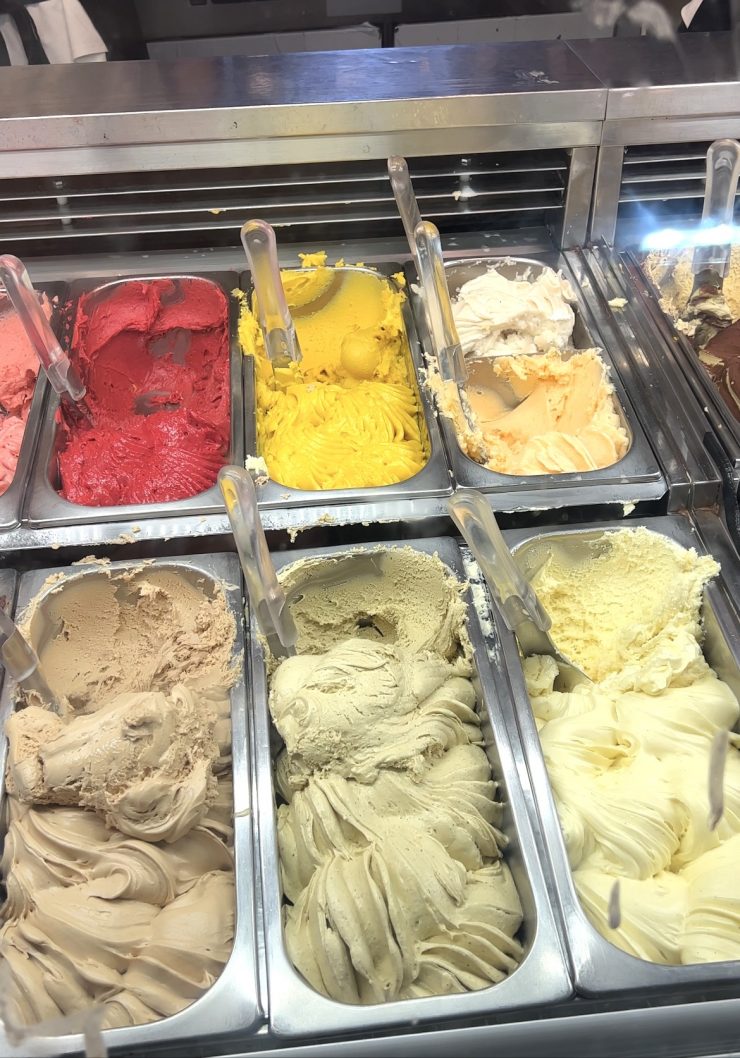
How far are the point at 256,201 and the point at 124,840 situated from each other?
160cm

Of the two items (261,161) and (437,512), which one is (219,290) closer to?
(261,161)

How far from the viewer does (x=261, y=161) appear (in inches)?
Result: 77.5

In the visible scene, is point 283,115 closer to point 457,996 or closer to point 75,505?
point 75,505

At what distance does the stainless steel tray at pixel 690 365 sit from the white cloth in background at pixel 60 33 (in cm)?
249

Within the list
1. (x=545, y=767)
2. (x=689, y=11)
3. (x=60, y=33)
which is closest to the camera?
(x=545, y=767)

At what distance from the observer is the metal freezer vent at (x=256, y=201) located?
6.78 ft

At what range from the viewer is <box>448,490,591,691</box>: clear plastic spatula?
134 centimetres

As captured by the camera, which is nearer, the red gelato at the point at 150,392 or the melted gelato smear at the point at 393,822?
the melted gelato smear at the point at 393,822

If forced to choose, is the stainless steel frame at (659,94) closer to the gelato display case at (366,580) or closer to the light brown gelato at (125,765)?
the gelato display case at (366,580)

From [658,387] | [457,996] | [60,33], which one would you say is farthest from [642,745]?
[60,33]

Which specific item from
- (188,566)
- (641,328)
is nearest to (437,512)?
(188,566)

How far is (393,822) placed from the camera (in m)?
1.29

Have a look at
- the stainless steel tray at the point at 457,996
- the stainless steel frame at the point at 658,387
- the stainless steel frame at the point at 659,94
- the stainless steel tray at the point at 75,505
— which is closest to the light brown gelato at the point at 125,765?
the stainless steel tray at the point at 457,996

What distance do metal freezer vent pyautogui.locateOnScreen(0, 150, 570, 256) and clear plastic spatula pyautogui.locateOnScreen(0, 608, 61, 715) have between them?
48.4 inches
